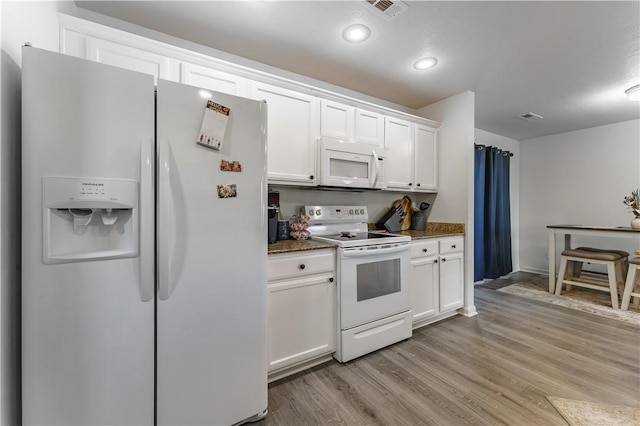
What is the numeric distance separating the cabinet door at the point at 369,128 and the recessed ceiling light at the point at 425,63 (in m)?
0.51

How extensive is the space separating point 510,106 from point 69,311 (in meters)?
4.35

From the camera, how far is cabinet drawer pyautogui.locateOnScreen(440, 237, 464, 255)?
2.67 m

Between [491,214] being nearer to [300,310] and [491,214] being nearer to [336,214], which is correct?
[336,214]

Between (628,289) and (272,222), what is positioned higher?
(272,222)

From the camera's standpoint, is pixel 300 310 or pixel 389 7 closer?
pixel 389 7

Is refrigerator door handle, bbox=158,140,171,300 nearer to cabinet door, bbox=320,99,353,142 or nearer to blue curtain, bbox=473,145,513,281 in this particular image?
cabinet door, bbox=320,99,353,142

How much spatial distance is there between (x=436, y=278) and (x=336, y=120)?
5.89 ft

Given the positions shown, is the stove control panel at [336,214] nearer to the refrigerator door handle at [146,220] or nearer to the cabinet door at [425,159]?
the cabinet door at [425,159]

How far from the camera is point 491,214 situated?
4070 mm

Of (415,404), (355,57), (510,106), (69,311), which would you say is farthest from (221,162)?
(510,106)

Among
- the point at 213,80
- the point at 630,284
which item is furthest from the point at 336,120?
the point at 630,284

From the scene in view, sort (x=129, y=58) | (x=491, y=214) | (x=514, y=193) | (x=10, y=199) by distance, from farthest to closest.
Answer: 1. (x=514, y=193)
2. (x=491, y=214)
3. (x=129, y=58)
4. (x=10, y=199)

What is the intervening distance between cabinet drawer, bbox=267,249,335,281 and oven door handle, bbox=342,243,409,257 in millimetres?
117

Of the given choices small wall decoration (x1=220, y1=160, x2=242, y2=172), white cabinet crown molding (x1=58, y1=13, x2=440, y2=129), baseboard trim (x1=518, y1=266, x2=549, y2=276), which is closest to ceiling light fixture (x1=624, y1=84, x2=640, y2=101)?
baseboard trim (x1=518, y1=266, x2=549, y2=276)
